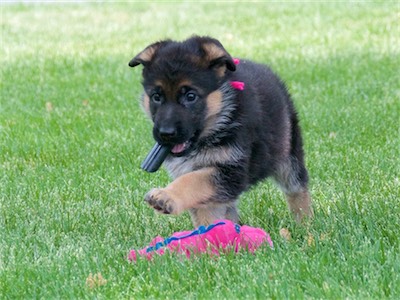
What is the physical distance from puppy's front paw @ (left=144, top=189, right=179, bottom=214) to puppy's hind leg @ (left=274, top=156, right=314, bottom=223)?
131cm

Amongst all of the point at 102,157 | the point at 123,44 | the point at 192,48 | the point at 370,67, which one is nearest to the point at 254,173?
the point at 192,48

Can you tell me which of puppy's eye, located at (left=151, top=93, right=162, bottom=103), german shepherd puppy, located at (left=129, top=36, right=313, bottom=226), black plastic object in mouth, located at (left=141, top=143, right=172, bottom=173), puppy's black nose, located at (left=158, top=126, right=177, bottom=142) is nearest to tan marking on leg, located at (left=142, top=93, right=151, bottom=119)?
german shepherd puppy, located at (left=129, top=36, right=313, bottom=226)

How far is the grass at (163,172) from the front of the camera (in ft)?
14.0

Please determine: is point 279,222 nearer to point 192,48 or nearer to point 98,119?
point 192,48

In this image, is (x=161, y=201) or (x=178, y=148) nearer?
(x=161, y=201)

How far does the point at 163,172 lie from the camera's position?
22.1 feet

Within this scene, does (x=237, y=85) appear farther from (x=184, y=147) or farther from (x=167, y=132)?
(x=167, y=132)

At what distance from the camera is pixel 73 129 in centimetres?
812

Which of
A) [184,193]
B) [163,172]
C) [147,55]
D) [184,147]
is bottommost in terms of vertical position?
[163,172]

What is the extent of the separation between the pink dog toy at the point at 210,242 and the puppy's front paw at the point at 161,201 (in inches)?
Answer: 7.5

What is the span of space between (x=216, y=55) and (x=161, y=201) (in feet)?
3.07

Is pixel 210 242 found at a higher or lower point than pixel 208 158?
lower

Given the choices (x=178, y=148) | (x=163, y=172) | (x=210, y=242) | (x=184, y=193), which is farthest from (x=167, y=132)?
(x=163, y=172)

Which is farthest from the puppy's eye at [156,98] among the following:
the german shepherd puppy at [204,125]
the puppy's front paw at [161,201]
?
the puppy's front paw at [161,201]
